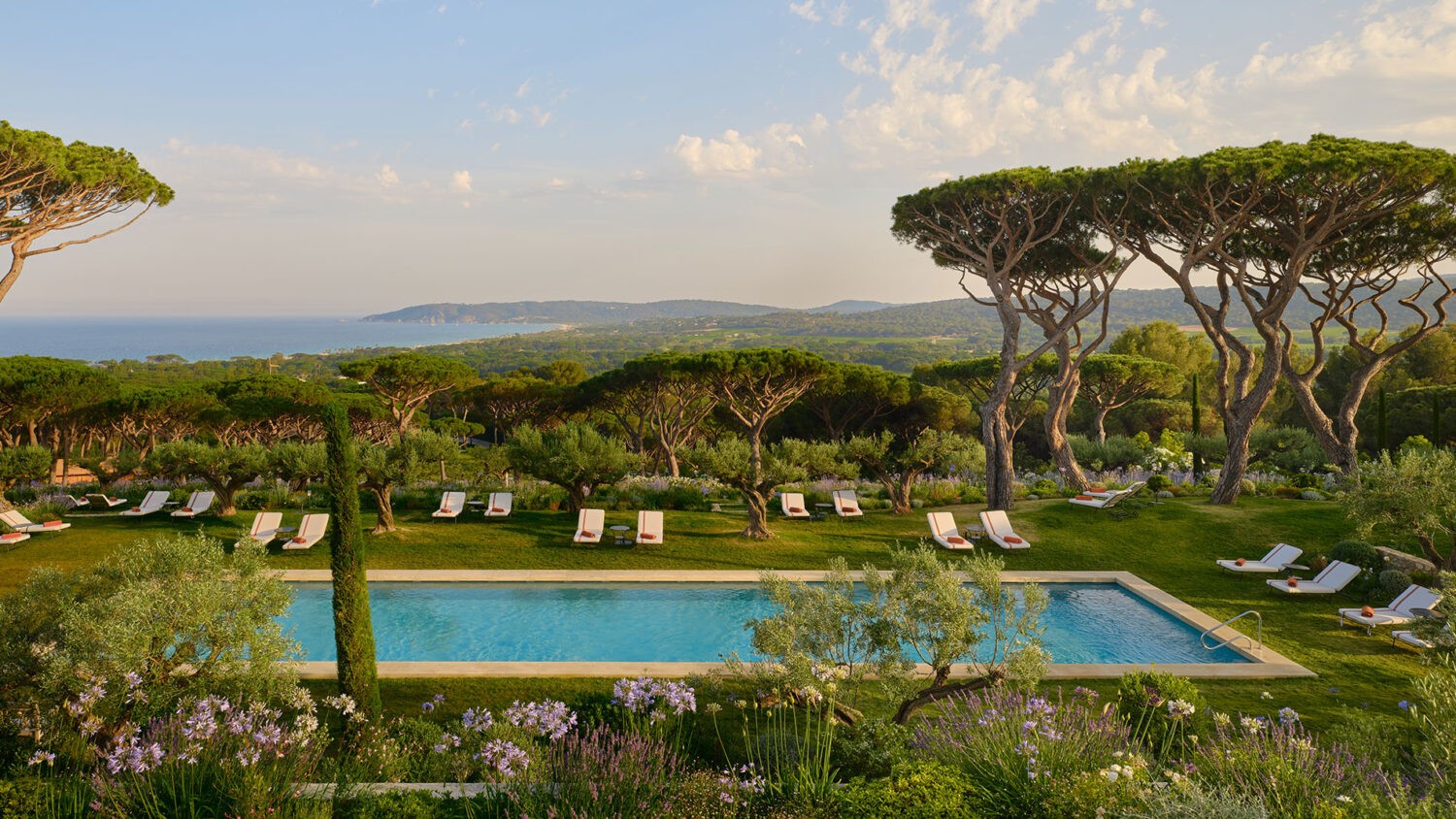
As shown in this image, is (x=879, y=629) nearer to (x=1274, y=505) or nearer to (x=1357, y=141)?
(x=1274, y=505)

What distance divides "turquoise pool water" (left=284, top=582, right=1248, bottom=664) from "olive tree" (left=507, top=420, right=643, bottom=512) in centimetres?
472

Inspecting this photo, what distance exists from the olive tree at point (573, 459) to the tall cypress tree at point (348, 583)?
10.5m

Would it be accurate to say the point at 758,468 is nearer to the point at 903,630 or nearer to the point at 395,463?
the point at 395,463

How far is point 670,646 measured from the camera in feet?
40.0

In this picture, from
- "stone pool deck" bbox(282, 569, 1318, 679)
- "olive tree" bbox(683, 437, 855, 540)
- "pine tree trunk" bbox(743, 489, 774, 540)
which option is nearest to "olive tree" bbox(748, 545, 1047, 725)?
"stone pool deck" bbox(282, 569, 1318, 679)

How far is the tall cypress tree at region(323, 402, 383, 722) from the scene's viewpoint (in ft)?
27.5

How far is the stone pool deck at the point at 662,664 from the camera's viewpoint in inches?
408

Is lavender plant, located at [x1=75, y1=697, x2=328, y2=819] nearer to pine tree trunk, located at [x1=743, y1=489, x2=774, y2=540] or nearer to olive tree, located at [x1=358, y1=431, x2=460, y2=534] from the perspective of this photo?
olive tree, located at [x1=358, y1=431, x2=460, y2=534]

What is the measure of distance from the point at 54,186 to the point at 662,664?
20.4 meters

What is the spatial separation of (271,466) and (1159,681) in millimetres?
20466

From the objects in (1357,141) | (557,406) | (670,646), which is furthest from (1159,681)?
(557,406)

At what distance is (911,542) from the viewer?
58.0 ft

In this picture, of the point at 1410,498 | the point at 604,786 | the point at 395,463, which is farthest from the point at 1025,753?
the point at 395,463

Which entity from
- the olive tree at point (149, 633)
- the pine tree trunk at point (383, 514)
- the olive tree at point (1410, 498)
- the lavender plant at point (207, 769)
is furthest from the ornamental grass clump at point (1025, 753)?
the pine tree trunk at point (383, 514)
